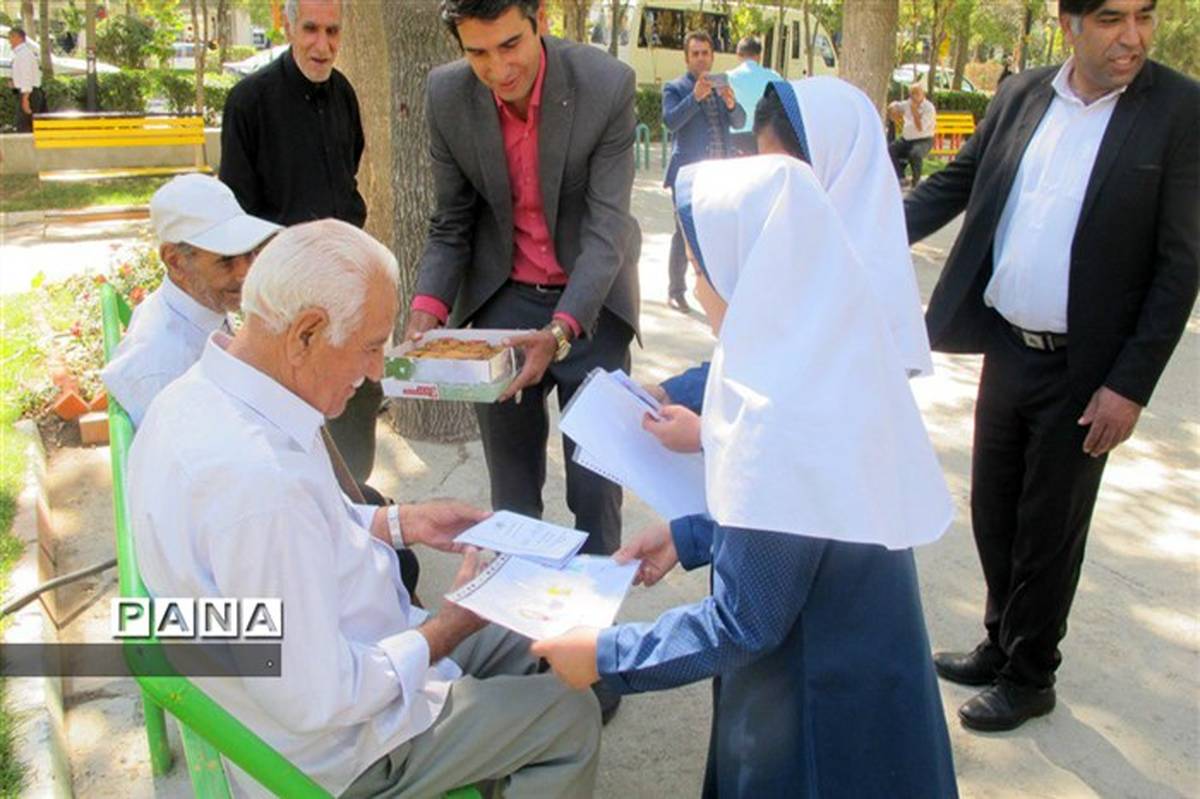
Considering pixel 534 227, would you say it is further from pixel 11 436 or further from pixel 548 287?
pixel 11 436

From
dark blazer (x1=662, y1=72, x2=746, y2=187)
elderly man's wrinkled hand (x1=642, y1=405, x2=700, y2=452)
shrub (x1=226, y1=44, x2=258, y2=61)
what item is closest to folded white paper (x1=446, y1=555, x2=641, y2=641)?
elderly man's wrinkled hand (x1=642, y1=405, x2=700, y2=452)

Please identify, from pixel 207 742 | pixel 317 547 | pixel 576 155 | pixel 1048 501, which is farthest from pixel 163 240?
pixel 1048 501

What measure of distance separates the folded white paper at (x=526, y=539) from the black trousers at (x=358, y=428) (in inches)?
66.4

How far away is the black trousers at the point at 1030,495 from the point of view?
107 inches

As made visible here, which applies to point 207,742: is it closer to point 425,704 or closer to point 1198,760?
point 425,704

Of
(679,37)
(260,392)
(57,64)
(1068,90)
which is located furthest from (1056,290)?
(57,64)

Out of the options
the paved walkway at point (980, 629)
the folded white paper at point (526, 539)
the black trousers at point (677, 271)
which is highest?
the folded white paper at point (526, 539)

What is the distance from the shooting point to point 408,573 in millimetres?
2816

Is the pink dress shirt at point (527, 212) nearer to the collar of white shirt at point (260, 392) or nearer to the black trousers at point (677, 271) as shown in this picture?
the collar of white shirt at point (260, 392)

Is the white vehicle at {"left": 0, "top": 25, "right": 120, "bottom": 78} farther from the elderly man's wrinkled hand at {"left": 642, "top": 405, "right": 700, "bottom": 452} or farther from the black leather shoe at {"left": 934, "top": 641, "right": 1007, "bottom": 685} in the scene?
the elderly man's wrinkled hand at {"left": 642, "top": 405, "right": 700, "bottom": 452}

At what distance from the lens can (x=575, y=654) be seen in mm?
1655

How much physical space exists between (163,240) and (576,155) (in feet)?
3.52

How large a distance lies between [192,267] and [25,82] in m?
15.7

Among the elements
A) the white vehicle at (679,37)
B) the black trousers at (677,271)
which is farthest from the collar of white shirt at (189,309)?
the white vehicle at (679,37)
